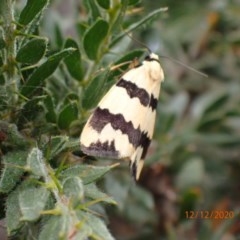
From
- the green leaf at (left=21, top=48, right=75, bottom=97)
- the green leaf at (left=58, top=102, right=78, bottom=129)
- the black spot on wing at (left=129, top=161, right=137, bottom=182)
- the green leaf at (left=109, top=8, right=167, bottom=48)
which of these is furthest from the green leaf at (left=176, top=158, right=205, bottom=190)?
the green leaf at (left=21, top=48, right=75, bottom=97)

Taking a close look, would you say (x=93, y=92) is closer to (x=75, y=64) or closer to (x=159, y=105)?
(x=75, y=64)

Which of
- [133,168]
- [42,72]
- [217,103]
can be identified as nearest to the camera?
[42,72]

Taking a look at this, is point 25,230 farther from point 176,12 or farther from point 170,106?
point 176,12

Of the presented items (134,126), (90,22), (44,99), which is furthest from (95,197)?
(90,22)

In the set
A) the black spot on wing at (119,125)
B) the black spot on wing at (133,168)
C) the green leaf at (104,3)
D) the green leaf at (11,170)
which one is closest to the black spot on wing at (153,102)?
the black spot on wing at (119,125)

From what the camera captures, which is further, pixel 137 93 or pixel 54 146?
pixel 137 93

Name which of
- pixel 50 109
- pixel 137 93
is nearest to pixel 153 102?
pixel 137 93

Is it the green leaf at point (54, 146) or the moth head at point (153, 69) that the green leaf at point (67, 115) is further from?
the moth head at point (153, 69)
